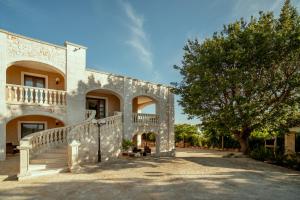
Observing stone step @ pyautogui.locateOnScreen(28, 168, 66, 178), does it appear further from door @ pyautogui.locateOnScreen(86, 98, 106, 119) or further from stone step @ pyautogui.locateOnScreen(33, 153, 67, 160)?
door @ pyautogui.locateOnScreen(86, 98, 106, 119)

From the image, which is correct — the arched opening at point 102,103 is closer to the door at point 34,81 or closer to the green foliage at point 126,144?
the green foliage at point 126,144

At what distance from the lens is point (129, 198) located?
641cm

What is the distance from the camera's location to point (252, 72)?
→ 1272 cm

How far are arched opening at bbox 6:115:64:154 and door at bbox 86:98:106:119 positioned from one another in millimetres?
3150

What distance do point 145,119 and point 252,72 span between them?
8907mm

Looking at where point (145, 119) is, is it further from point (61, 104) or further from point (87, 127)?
point (61, 104)

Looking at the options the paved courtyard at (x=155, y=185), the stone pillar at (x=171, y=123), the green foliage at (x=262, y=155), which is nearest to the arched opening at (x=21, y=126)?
the paved courtyard at (x=155, y=185)

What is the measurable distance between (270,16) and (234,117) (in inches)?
Result: 255

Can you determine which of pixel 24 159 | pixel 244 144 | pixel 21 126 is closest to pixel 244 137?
pixel 244 144

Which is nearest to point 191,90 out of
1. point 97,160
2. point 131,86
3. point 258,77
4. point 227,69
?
point 227,69

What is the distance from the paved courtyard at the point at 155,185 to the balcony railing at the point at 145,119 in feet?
23.7

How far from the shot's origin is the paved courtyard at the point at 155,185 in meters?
6.67

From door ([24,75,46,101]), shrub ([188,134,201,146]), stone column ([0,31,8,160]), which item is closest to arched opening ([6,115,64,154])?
door ([24,75,46,101])

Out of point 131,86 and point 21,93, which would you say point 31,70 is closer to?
point 21,93
